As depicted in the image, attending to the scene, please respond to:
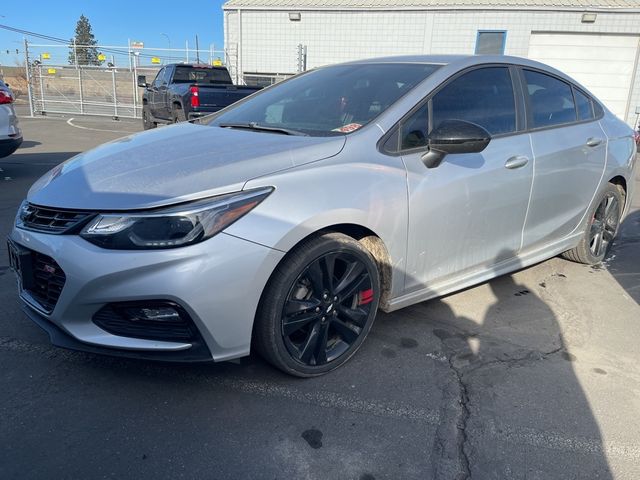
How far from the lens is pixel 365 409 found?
2.56m

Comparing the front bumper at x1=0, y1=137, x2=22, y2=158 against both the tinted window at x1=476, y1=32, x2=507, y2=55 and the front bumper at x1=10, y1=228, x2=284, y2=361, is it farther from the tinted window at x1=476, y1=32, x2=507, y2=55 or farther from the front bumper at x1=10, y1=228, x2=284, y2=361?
the tinted window at x1=476, y1=32, x2=507, y2=55

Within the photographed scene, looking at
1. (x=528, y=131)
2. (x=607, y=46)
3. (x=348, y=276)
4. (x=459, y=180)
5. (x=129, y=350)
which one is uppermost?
(x=607, y=46)

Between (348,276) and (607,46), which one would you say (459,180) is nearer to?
(348,276)

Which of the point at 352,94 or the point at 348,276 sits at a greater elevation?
the point at 352,94

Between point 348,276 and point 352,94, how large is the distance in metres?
1.21

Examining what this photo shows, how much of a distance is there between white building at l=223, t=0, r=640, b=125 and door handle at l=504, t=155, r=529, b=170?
16.4 m

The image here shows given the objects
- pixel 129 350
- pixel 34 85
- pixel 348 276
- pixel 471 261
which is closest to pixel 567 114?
pixel 471 261

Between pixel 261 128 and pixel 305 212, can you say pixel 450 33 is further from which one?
pixel 305 212

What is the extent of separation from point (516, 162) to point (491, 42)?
659 inches

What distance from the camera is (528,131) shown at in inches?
141

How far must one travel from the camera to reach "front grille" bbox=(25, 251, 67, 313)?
2.38 metres

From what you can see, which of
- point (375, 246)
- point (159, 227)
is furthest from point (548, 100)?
point (159, 227)

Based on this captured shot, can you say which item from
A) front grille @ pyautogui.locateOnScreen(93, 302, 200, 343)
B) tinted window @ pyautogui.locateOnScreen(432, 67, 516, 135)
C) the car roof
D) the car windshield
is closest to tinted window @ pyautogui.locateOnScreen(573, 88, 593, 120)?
the car roof

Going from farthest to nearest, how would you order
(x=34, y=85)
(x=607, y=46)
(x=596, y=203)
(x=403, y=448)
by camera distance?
(x=34, y=85) < (x=607, y=46) < (x=596, y=203) < (x=403, y=448)
